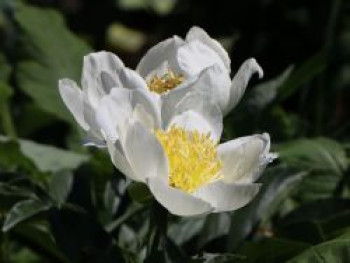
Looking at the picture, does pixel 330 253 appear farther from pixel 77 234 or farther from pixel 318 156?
pixel 318 156

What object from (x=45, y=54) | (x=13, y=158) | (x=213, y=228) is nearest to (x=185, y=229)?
(x=213, y=228)

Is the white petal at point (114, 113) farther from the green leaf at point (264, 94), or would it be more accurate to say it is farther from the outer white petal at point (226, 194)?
the green leaf at point (264, 94)

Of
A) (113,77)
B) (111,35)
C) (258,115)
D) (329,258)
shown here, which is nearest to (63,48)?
(258,115)

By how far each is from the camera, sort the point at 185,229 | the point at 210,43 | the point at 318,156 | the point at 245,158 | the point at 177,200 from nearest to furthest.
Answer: the point at 177,200
the point at 245,158
the point at 210,43
the point at 185,229
the point at 318,156

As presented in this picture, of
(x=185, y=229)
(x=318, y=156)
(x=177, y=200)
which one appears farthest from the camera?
(x=318, y=156)

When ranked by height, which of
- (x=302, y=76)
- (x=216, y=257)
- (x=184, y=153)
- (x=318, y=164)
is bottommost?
(x=318, y=164)

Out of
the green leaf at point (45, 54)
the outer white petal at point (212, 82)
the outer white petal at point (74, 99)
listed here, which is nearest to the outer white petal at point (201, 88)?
the outer white petal at point (212, 82)
